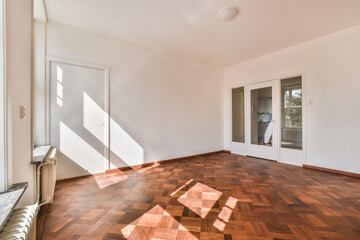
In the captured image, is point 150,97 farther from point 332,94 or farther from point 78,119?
point 332,94

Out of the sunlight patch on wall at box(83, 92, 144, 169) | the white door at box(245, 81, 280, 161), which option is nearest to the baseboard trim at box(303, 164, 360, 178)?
the white door at box(245, 81, 280, 161)

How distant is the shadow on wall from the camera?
109 inches

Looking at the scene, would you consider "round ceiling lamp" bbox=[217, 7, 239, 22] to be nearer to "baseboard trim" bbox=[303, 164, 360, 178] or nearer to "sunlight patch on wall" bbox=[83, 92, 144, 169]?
"sunlight patch on wall" bbox=[83, 92, 144, 169]

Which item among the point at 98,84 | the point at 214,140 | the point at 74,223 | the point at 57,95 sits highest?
the point at 98,84

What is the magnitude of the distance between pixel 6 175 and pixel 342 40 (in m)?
4.99

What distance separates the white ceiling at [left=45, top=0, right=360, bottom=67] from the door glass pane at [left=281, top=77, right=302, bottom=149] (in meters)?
0.92

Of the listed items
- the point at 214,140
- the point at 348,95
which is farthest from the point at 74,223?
the point at 348,95

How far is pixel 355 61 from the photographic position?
2955mm

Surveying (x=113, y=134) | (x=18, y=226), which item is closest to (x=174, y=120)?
(x=113, y=134)

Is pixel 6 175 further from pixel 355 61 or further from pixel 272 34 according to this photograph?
pixel 355 61

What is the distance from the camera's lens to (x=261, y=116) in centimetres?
441

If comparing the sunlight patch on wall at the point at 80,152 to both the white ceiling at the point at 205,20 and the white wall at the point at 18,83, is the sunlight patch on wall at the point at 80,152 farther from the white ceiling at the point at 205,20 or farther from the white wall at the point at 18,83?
the white ceiling at the point at 205,20

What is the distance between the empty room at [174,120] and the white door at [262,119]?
0.03 meters

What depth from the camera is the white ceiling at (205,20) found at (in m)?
2.36
